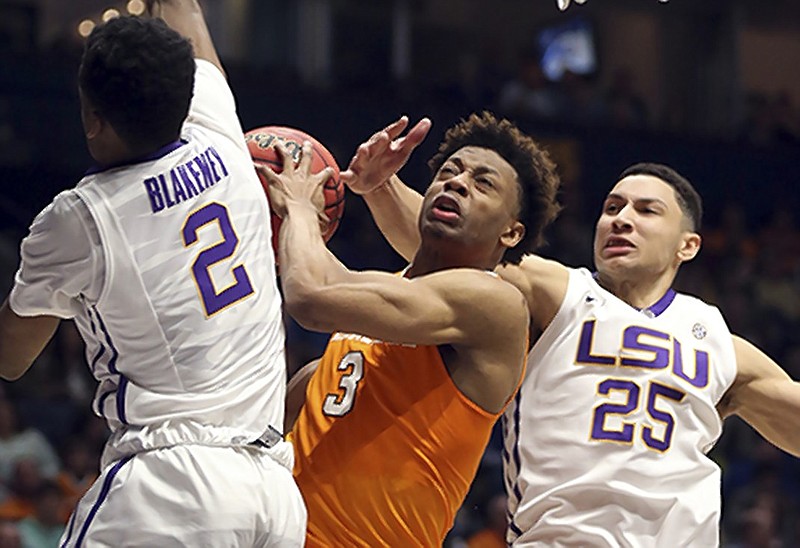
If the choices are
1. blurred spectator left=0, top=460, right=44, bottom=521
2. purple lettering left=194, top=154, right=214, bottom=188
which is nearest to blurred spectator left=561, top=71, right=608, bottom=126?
blurred spectator left=0, top=460, right=44, bottom=521

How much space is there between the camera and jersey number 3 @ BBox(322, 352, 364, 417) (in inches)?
154

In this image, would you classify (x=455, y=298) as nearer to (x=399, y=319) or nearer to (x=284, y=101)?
(x=399, y=319)

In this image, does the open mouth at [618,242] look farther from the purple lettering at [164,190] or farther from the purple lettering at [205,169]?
the purple lettering at [164,190]

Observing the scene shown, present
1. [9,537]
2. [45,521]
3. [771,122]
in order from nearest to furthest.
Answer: [9,537], [45,521], [771,122]

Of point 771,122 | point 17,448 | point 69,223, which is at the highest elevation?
point 69,223

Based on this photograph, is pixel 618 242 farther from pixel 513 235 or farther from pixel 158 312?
pixel 158 312

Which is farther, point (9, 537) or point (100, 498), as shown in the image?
point (9, 537)

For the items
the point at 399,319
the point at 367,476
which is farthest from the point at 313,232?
the point at 367,476

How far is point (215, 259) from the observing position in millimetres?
3205

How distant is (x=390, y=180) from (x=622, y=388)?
1.09 metres

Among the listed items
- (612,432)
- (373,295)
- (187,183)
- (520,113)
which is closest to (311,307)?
(373,295)

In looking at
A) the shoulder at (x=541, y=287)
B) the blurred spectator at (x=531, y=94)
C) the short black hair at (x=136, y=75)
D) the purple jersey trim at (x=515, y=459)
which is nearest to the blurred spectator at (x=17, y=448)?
the purple jersey trim at (x=515, y=459)

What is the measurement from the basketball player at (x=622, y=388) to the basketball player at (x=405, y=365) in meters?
0.41

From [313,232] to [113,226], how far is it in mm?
785
